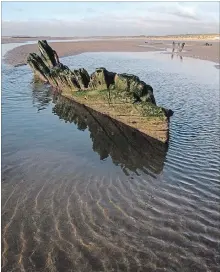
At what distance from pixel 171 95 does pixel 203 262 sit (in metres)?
15.0

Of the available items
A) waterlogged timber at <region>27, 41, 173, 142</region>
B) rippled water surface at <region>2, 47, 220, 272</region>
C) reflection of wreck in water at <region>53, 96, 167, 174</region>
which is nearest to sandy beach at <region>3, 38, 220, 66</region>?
waterlogged timber at <region>27, 41, 173, 142</region>

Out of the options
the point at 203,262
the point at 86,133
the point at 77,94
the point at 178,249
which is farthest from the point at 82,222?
the point at 77,94

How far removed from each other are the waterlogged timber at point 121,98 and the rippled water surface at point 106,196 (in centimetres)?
45

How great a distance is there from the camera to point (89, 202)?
780 cm

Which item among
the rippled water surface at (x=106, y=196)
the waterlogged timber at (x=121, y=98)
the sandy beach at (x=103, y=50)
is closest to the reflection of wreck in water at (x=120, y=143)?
the rippled water surface at (x=106, y=196)

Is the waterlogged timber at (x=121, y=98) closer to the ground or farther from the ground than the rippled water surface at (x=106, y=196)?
farther from the ground

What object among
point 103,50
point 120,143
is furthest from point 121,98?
point 103,50

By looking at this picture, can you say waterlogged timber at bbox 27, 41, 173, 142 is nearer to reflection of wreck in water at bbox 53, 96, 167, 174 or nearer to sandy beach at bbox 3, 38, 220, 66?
reflection of wreck in water at bbox 53, 96, 167, 174

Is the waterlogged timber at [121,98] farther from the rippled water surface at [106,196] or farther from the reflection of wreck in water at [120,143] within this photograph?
the rippled water surface at [106,196]

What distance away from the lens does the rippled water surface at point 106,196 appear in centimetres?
612

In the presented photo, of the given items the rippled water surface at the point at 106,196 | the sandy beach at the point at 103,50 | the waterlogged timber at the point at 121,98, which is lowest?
the rippled water surface at the point at 106,196

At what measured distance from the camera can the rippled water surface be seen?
6125 millimetres

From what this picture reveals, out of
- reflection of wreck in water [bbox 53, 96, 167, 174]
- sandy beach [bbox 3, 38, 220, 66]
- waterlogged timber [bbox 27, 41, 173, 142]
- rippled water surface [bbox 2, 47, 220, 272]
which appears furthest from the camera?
sandy beach [bbox 3, 38, 220, 66]

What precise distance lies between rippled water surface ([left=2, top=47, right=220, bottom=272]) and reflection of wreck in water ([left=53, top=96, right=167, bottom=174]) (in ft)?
0.11
